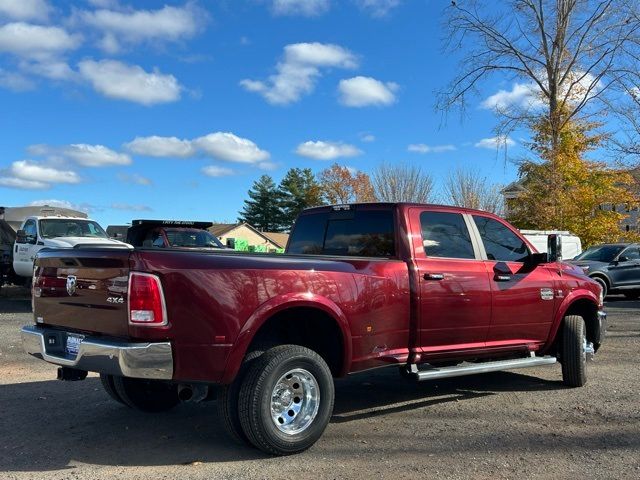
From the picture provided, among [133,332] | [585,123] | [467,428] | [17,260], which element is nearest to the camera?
[133,332]

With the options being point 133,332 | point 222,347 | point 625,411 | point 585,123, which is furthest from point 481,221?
point 585,123

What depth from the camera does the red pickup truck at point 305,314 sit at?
4.18 m

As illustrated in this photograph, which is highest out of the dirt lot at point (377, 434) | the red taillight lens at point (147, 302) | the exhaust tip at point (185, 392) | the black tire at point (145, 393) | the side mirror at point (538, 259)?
the side mirror at point (538, 259)

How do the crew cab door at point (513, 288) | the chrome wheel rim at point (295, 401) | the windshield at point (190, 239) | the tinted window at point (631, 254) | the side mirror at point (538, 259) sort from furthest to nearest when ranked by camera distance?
the tinted window at point (631, 254) → the windshield at point (190, 239) → the side mirror at point (538, 259) → the crew cab door at point (513, 288) → the chrome wheel rim at point (295, 401)

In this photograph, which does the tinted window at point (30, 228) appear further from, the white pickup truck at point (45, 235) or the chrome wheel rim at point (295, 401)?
the chrome wheel rim at point (295, 401)

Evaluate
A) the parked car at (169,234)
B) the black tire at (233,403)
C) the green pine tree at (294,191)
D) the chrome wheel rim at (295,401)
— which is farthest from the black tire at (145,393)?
the green pine tree at (294,191)

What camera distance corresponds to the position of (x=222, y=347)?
426 cm

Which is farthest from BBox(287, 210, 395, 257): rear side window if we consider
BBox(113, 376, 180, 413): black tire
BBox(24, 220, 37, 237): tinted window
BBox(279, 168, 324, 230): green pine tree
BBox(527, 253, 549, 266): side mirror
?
BBox(279, 168, 324, 230): green pine tree

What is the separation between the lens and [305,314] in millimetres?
4906

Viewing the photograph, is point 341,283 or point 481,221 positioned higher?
point 481,221

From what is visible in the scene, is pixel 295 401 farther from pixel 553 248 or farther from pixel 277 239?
pixel 277 239

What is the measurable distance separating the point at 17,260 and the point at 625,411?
13913mm

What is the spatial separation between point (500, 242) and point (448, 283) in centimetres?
122

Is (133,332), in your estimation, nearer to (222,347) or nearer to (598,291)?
(222,347)
